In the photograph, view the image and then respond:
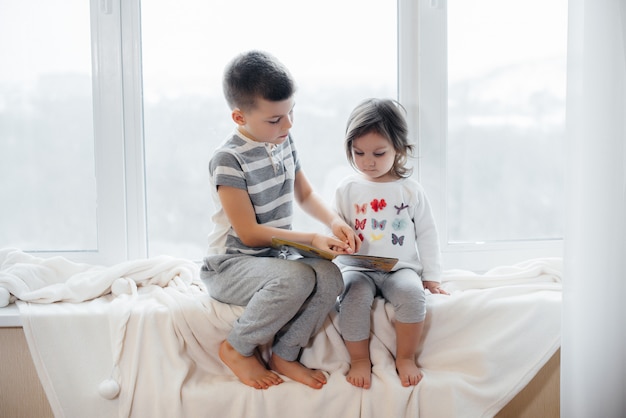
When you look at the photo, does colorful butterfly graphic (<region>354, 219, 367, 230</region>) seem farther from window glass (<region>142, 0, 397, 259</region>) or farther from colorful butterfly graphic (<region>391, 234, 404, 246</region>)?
window glass (<region>142, 0, 397, 259</region>)

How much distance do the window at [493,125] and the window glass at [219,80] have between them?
0.17 meters

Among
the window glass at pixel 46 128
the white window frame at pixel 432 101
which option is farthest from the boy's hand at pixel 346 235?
the window glass at pixel 46 128

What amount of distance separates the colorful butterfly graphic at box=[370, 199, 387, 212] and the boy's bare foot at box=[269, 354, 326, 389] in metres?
0.47

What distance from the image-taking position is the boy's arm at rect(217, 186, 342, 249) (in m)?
1.48

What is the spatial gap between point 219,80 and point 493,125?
912 mm

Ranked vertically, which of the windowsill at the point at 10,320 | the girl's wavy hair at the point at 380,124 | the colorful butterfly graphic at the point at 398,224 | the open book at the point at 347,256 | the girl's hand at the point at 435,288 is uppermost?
the girl's wavy hair at the point at 380,124

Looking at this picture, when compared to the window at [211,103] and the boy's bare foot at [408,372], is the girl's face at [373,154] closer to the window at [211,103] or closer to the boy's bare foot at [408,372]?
the window at [211,103]

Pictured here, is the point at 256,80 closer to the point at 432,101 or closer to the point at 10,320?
the point at 432,101

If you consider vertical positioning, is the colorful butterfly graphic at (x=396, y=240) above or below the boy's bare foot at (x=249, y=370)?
above

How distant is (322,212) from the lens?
64.4 inches

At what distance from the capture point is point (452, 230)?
1928mm

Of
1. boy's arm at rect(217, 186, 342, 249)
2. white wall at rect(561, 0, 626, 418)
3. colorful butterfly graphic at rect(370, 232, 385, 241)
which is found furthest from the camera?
colorful butterfly graphic at rect(370, 232, 385, 241)

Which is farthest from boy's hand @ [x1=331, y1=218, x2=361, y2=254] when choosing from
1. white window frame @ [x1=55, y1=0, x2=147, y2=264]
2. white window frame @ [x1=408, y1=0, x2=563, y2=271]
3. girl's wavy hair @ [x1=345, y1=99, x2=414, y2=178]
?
white window frame @ [x1=55, y1=0, x2=147, y2=264]

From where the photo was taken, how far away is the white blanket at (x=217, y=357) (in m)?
1.37
